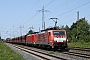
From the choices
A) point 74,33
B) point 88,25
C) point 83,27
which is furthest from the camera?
point 88,25

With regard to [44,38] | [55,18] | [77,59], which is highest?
[55,18]

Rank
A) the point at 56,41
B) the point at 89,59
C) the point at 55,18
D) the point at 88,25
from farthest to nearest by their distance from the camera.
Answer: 1. the point at 88,25
2. the point at 55,18
3. the point at 56,41
4. the point at 89,59

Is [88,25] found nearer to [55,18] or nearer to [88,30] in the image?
[88,30]

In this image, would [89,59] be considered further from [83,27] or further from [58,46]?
[83,27]

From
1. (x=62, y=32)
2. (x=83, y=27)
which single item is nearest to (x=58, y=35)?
(x=62, y=32)

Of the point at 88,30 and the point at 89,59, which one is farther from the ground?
the point at 88,30

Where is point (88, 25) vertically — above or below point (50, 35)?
above

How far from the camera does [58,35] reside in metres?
30.6

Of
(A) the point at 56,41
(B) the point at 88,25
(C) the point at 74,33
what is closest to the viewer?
(A) the point at 56,41

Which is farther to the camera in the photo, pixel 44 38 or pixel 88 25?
pixel 88 25

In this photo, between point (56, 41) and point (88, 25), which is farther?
point (88, 25)

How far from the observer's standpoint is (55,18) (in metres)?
41.2

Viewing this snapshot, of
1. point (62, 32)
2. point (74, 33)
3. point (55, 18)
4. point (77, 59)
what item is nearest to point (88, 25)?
point (74, 33)

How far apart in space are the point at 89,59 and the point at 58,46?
11552 mm
